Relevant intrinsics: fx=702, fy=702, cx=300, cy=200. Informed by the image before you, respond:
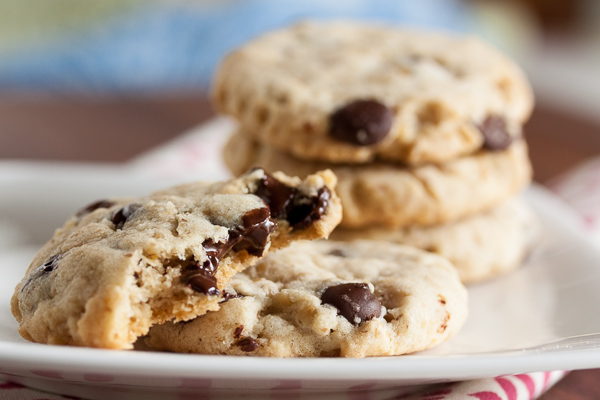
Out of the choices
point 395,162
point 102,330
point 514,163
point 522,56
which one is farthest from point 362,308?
point 522,56

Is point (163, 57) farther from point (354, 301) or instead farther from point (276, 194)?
point (354, 301)

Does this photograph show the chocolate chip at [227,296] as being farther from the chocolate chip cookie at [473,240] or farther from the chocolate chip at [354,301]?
the chocolate chip cookie at [473,240]

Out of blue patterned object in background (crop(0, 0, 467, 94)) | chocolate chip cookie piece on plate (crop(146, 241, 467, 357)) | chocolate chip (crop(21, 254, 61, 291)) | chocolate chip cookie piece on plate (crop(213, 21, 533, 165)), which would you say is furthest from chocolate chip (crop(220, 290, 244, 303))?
blue patterned object in background (crop(0, 0, 467, 94))

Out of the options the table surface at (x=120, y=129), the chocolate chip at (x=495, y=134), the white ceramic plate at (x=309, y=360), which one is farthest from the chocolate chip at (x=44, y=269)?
the table surface at (x=120, y=129)

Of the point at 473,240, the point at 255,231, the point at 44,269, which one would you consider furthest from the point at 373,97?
the point at 44,269

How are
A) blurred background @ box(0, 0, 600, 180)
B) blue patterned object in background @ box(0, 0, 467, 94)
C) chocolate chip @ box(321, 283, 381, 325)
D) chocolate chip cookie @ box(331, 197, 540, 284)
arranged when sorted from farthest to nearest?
1. blue patterned object in background @ box(0, 0, 467, 94)
2. blurred background @ box(0, 0, 600, 180)
3. chocolate chip cookie @ box(331, 197, 540, 284)
4. chocolate chip @ box(321, 283, 381, 325)

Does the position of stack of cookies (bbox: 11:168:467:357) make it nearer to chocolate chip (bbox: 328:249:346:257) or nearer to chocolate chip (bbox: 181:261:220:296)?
chocolate chip (bbox: 181:261:220:296)
